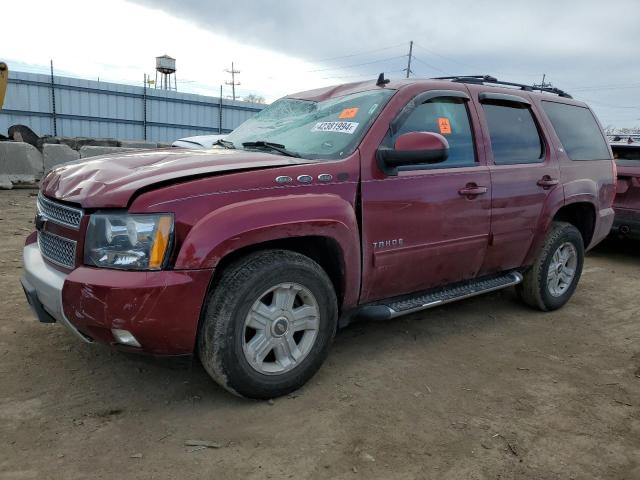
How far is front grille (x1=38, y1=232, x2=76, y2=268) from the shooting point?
8.79ft

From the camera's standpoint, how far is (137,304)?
2.46 meters

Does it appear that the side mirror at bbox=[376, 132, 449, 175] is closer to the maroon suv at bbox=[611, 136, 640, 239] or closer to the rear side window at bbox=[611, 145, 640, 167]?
the maroon suv at bbox=[611, 136, 640, 239]

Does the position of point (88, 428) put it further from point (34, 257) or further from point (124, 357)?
point (34, 257)

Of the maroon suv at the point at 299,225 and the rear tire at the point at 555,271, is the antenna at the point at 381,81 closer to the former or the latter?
the maroon suv at the point at 299,225

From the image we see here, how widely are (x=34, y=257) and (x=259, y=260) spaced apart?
4.47ft

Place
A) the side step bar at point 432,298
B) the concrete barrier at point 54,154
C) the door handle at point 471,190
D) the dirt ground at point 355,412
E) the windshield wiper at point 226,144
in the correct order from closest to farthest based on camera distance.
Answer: the dirt ground at point 355,412
the side step bar at point 432,298
the door handle at point 471,190
the windshield wiper at point 226,144
the concrete barrier at point 54,154

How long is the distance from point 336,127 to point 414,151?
1.86 feet

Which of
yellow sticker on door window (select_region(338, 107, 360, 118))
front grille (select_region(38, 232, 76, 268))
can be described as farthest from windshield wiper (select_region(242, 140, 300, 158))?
front grille (select_region(38, 232, 76, 268))

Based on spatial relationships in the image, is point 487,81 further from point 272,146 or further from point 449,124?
point 272,146

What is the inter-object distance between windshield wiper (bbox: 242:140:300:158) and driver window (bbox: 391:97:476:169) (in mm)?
765

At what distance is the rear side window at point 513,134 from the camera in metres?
4.03

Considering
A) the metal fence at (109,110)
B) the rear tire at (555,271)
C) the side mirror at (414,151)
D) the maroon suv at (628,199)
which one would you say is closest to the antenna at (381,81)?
the side mirror at (414,151)

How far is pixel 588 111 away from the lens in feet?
16.8

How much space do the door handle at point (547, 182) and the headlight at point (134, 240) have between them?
3.07 metres
